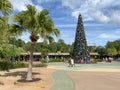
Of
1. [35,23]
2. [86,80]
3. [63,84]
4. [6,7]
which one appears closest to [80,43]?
[86,80]

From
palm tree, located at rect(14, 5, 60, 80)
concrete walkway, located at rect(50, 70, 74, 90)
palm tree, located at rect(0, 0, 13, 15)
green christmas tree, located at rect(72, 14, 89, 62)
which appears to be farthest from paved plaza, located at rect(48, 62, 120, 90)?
green christmas tree, located at rect(72, 14, 89, 62)

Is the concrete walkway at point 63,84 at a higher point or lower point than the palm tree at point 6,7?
lower

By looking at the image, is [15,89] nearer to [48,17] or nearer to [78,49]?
[48,17]

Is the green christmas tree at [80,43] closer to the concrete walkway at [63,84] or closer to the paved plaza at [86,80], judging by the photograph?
the paved plaza at [86,80]

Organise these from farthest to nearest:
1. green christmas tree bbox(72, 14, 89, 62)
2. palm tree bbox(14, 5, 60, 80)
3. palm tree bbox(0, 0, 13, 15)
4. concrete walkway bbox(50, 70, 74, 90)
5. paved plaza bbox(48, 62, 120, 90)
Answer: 1. green christmas tree bbox(72, 14, 89, 62)
2. palm tree bbox(14, 5, 60, 80)
3. palm tree bbox(0, 0, 13, 15)
4. paved plaza bbox(48, 62, 120, 90)
5. concrete walkway bbox(50, 70, 74, 90)

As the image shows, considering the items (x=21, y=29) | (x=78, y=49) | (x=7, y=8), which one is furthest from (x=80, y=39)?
(x=7, y=8)

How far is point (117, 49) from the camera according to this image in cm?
10556

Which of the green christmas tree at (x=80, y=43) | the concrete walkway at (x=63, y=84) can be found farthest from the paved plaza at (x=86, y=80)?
the green christmas tree at (x=80, y=43)

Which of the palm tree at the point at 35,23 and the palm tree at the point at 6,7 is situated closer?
the palm tree at the point at 6,7

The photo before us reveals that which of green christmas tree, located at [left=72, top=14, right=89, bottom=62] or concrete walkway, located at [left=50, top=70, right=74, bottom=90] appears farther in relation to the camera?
green christmas tree, located at [left=72, top=14, right=89, bottom=62]

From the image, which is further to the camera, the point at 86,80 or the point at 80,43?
the point at 80,43

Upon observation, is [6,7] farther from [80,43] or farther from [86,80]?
[80,43]

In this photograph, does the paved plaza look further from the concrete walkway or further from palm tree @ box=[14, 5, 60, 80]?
palm tree @ box=[14, 5, 60, 80]

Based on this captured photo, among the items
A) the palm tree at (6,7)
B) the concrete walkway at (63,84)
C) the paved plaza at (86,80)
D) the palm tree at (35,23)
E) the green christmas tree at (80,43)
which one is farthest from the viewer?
the green christmas tree at (80,43)
